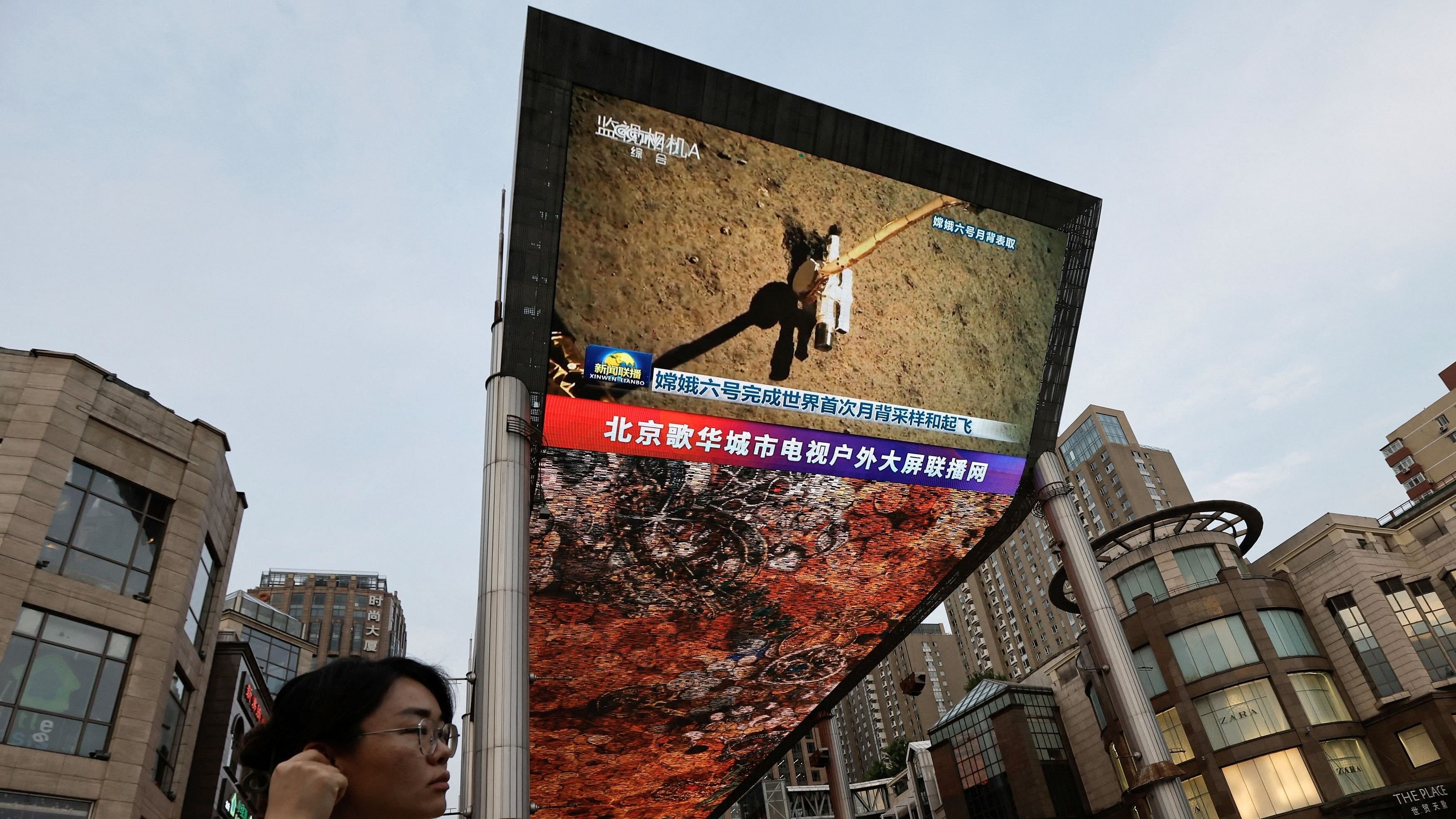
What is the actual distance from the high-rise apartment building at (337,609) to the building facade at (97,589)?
296 feet

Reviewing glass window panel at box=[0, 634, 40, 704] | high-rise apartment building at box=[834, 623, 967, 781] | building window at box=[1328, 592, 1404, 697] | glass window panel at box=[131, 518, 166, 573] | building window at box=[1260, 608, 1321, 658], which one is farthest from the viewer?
high-rise apartment building at box=[834, 623, 967, 781]

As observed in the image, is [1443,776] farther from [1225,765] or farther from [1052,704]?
[1052,704]

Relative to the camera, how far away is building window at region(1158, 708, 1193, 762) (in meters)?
38.9

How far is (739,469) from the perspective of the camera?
20.5 meters

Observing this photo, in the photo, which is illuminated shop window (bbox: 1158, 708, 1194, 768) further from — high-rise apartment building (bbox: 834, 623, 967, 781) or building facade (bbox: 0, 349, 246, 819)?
high-rise apartment building (bbox: 834, 623, 967, 781)

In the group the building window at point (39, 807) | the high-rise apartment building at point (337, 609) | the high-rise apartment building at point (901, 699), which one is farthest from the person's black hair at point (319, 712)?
the high-rise apartment building at point (901, 699)

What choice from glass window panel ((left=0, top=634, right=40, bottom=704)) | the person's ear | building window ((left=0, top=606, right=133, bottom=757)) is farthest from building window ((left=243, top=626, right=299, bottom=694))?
the person's ear

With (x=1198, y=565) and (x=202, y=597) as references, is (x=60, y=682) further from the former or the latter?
(x=1198, y=565)

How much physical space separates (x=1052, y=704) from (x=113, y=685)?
150 ft

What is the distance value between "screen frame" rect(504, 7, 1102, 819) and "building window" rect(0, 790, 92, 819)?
36.3 feet

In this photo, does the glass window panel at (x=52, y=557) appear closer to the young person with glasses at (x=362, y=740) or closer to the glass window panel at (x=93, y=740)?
the glass window panel at (x=93, y=740)

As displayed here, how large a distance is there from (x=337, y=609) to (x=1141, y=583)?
96.4 meters

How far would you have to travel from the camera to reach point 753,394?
768 inches

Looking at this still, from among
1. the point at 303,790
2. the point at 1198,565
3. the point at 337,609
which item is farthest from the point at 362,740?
the point at 337,609
